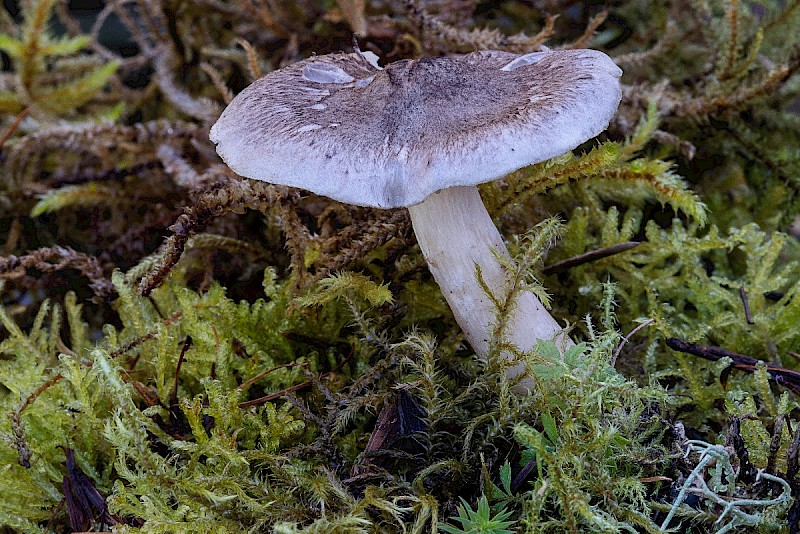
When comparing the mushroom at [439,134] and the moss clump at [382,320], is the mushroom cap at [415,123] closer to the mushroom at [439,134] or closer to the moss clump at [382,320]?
the mushroom at [439,134]

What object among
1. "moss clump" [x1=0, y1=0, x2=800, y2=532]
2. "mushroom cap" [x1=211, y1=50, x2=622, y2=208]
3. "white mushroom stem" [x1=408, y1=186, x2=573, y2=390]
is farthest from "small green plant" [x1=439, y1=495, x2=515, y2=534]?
"mushroom cap" [x1=211, y1=50, x2=622, y2=208]

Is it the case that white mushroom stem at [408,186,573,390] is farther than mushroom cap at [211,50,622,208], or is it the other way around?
white mushroom stem at [408,186,573,390]

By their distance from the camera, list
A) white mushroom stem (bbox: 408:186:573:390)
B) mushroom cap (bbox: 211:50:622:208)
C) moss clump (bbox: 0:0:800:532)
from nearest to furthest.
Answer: mushroom cap (bbox: 211:50:622:208) → moss clump (bbox: 0:0:800:532) → white mushroom stem (bbox: 408:186:573:390)

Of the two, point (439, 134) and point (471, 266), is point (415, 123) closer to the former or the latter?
point (439, 134)

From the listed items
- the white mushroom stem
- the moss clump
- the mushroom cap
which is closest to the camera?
the mushroom cap

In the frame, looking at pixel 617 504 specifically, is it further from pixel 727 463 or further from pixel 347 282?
pixel 347 282

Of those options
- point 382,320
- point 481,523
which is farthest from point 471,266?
point 481,523

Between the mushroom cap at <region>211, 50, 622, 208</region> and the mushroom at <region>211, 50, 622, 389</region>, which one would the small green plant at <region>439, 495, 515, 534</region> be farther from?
the mushroom cap at <region>211, 50, 622, 208</region>

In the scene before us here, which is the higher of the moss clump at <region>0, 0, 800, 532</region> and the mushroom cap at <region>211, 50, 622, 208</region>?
the mushroom cap at <region>211, 50, 622, 208</region>

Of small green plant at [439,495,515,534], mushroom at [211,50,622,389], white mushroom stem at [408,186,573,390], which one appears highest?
mushroom at [211,50,622,389]
